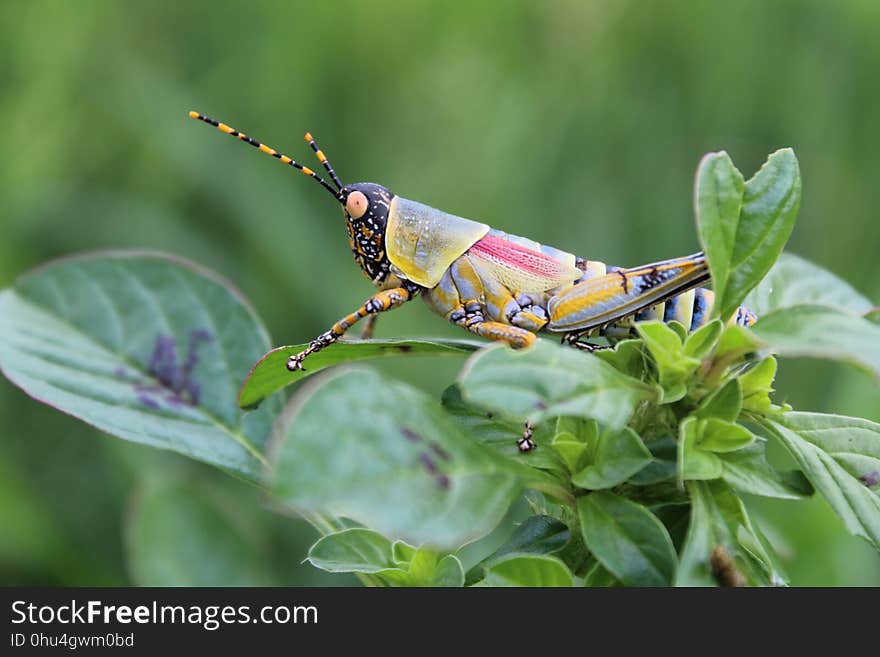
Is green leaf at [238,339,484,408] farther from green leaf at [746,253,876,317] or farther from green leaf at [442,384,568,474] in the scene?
green leaf at [746,253,876,317]

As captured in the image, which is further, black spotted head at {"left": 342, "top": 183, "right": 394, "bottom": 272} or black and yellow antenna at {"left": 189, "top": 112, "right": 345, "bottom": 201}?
black spotted head at {"left": 342, "top": 183, "right": 394, "bottom": 272}

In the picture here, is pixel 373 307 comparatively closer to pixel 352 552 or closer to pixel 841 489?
pixel 352 552

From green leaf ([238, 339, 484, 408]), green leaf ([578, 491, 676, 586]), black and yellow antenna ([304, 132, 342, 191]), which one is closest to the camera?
green leaf ([578, 491, 676, 586])

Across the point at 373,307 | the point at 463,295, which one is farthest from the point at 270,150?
the point at 463,295

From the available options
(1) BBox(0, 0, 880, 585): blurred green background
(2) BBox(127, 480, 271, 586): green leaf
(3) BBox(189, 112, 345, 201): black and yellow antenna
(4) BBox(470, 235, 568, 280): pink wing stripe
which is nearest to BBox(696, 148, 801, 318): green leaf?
(4) BBox(470, 235, 568, 280): pink wing stripe
